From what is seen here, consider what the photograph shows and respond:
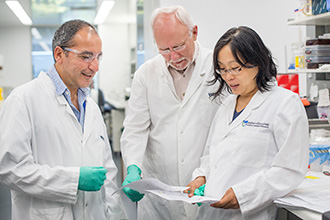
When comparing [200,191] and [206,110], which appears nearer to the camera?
[200,191]

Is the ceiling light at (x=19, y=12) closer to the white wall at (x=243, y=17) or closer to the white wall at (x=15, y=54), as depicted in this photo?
the white wall at (x=15, y=54)

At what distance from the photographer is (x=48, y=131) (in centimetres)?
144

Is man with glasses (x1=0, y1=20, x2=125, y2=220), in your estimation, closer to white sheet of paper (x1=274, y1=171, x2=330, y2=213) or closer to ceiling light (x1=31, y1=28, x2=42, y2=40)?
white sheet of paper (x1=274, y1=171, x2=330, y2=213)

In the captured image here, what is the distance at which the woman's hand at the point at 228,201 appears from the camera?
127 cm

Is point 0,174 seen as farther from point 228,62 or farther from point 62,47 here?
point 228,62

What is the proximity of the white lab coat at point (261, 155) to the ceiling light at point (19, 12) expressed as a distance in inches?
256

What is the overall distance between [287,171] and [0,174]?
1.07 meters

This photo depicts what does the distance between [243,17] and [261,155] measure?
6.20 ft

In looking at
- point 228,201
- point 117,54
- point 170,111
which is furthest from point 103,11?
point 228,201

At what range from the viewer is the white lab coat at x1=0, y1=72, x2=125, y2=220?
1.35 metres

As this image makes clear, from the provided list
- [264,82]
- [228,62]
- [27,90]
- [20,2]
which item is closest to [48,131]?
[27,90]

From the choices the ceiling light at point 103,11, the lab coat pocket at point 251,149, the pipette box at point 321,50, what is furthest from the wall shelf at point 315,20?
the ceiling light at point 103,11

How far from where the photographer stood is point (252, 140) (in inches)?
51.0

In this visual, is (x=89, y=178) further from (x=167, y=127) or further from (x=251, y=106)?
(x=251, y=106)
